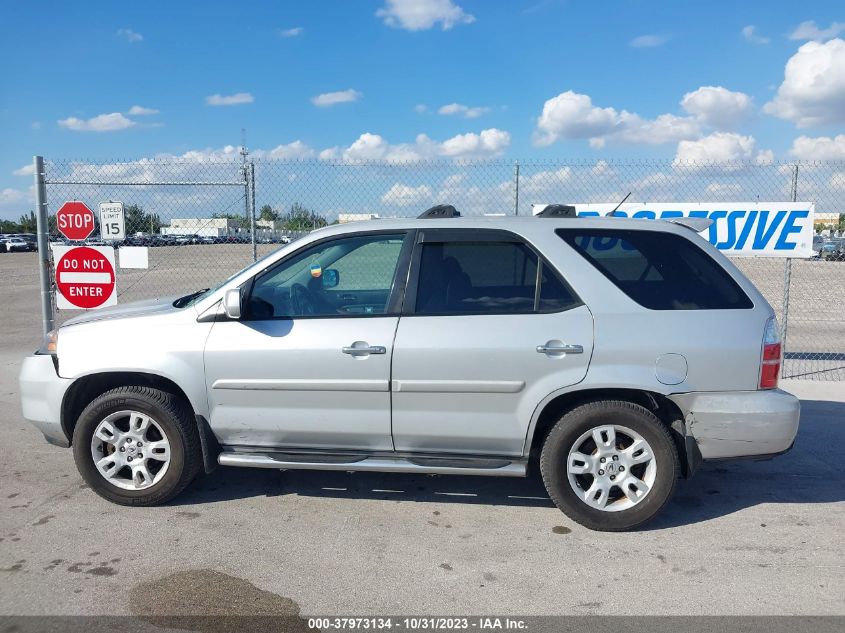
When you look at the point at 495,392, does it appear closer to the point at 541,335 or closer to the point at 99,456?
the point at 541,335

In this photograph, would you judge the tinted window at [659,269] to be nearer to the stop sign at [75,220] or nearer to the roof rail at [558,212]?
the roof rail at [558,212]

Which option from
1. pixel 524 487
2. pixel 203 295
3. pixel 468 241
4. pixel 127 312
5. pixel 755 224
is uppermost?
pixel 755 224

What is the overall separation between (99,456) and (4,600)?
1.22 m

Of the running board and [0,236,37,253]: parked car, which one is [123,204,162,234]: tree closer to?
the running board

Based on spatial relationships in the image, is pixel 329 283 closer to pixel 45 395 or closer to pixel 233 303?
pixel 233 303

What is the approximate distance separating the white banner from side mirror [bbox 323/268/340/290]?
390 centimetres

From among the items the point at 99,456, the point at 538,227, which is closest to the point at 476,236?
the point at 538,227

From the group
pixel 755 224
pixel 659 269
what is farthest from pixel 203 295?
pixel 755 224

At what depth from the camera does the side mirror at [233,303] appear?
4.06 metres

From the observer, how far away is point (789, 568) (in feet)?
12.0

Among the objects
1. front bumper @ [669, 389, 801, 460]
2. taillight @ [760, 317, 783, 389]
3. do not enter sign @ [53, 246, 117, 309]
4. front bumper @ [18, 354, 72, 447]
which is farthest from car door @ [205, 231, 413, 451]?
do not enter sign @ [53, 246, 117, 309]

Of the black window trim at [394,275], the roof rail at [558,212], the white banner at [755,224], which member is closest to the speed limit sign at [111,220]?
the black window trim at [394,275]

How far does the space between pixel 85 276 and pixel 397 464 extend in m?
5.57

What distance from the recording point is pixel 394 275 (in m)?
4.29
